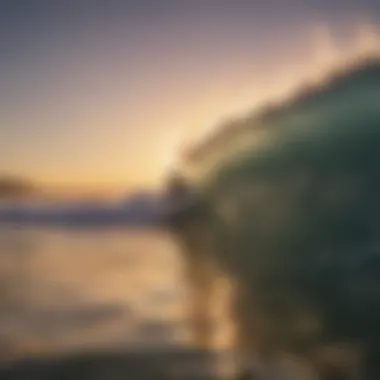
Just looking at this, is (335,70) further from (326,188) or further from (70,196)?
(70,196)

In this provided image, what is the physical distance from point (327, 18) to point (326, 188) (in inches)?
10.1

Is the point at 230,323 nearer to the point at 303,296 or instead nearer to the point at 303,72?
the point at 303,296

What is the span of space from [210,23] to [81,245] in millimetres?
374

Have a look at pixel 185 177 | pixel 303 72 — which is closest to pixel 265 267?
pixel 185 177

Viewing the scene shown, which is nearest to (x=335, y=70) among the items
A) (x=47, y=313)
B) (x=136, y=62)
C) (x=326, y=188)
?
(x=326, y=188)

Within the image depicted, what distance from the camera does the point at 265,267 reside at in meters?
0.99

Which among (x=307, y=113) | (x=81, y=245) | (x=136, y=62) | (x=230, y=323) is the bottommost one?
(x=230, y=323)

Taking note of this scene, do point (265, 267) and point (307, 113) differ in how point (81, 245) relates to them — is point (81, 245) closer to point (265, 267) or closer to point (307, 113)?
point (265, 267)

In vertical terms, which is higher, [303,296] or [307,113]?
[307,113]

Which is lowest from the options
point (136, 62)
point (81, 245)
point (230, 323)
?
point (230, 323)

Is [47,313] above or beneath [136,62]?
beneath

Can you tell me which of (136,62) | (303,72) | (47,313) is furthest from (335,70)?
(47,313)

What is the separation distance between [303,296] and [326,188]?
0.16 metres

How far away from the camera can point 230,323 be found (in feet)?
3.24
